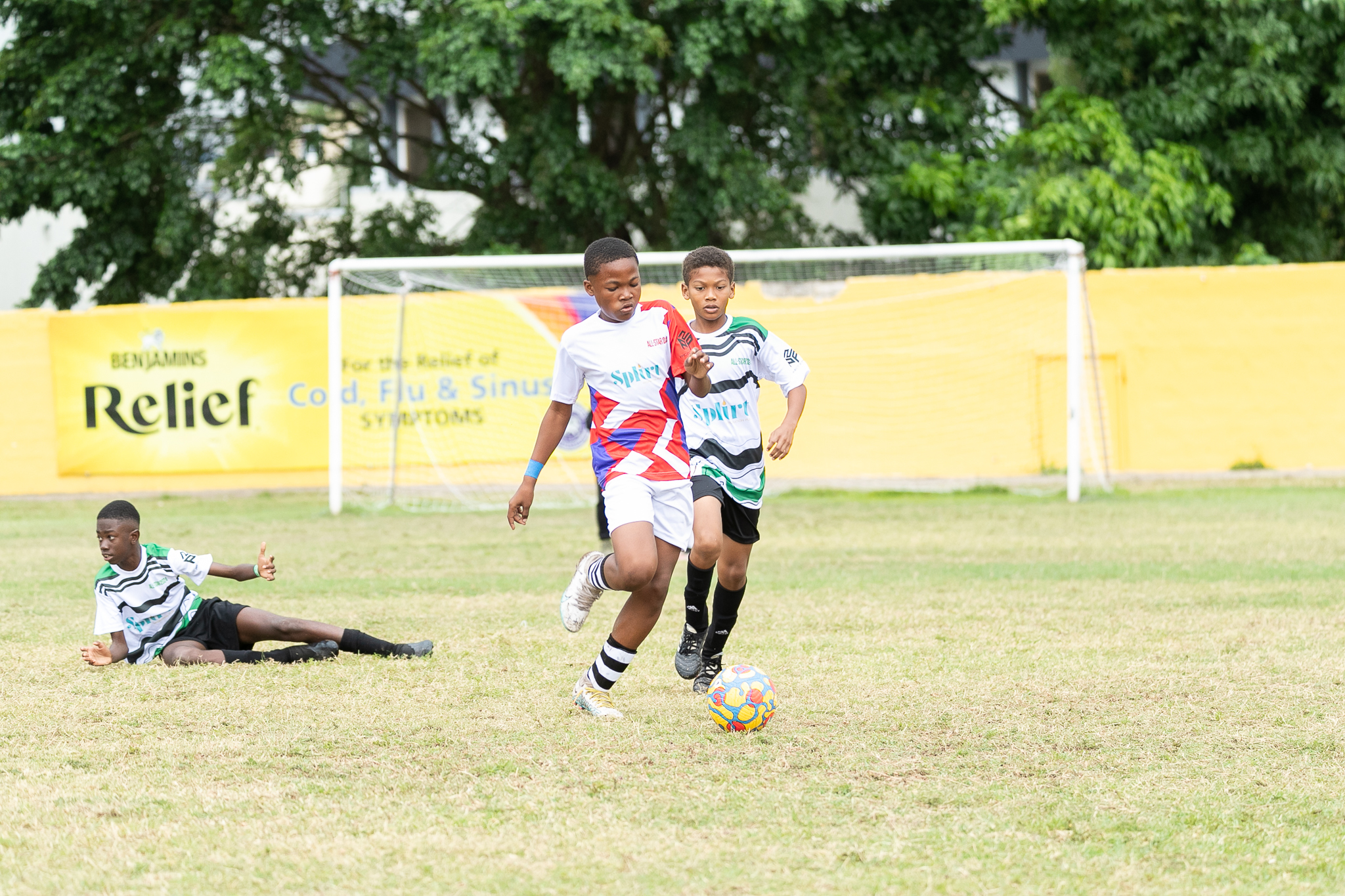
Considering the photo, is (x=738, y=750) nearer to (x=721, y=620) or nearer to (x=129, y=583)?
(x=721, y=620)

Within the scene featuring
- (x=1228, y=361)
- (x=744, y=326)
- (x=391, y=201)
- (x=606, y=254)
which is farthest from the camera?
(x=391, y=201)

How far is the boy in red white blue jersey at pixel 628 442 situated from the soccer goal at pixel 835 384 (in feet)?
34.2

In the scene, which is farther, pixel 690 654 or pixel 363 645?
pixel 363 645

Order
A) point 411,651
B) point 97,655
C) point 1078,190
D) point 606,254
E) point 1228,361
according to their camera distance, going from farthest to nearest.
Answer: point 1078,190 < point 1228,361 < point 411,651 < point 97,655 < point 606,254

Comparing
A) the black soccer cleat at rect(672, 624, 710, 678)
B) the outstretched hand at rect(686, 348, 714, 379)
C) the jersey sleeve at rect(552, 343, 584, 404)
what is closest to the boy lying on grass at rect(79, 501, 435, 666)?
the black soccer cleat at rect(672, 624, 710, 678)

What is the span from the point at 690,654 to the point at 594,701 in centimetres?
77

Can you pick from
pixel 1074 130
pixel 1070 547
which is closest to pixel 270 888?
pixel 1070 547

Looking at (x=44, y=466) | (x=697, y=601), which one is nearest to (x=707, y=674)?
(x=697, y=601)

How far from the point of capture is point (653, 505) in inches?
209

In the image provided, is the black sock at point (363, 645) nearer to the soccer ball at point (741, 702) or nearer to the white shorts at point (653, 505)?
the white shorts at point (653, 505)

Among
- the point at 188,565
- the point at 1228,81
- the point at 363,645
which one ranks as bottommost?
the point at 363,645

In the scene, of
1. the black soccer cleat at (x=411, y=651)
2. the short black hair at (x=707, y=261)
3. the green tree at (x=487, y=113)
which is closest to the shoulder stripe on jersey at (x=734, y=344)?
the short black hair at (x=707, y=261)

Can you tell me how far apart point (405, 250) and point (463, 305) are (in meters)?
4.49

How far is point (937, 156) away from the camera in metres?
18.9
